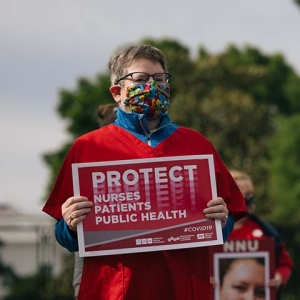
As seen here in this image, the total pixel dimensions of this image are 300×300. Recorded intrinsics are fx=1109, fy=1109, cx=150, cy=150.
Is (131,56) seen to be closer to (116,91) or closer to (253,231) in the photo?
(116,91)

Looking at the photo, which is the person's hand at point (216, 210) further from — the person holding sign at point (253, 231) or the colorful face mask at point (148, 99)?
the person holding sign at point (253, 231)

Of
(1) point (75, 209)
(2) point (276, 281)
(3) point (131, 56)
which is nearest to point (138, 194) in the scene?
(1) point (75, 209)

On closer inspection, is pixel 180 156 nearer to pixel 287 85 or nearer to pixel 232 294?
pixel 232 294

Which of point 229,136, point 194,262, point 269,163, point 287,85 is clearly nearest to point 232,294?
point 194,262

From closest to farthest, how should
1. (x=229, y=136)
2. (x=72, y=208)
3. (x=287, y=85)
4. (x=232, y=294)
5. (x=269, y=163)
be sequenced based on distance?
(x=72, y=208) < (x=232, y=294) < (x=229, y=136) < (x=269, y=163) < (x=287, y=85)

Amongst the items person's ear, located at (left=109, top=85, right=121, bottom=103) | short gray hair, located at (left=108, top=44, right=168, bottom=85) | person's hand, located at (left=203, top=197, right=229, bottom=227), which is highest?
short gray hair, located at (left=108, top=44, right=168, bottom=85)

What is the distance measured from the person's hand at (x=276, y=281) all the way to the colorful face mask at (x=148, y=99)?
339cm

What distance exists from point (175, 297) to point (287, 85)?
163ft

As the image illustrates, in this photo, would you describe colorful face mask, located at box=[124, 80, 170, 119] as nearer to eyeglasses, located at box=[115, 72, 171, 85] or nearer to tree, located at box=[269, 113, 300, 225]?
eyeglasses, located at box=[115, 72, 171, 85]

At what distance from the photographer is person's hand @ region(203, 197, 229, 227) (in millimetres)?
4852

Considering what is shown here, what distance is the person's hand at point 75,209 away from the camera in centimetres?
478

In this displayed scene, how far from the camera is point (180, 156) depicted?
4906mm

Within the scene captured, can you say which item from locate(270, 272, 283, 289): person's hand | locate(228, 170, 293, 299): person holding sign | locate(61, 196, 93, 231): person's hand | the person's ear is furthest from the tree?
locate(61, 196, 93, 231): person's hand

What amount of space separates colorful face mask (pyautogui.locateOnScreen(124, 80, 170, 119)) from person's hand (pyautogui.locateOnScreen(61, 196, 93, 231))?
508 mm
